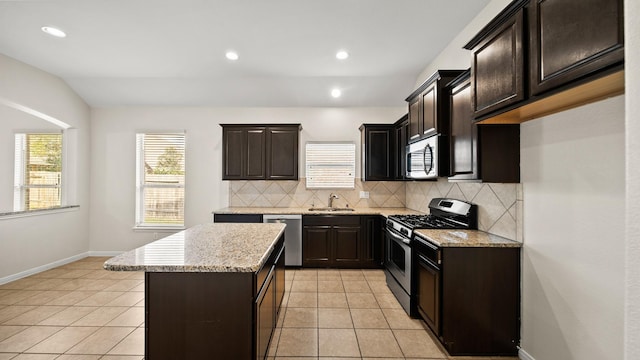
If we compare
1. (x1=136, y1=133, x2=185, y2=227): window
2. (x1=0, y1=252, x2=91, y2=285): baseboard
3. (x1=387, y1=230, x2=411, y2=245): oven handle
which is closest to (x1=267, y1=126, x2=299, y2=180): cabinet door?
(x1=136, y1=133, x2=185, y2=227): window

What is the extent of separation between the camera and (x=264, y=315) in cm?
191

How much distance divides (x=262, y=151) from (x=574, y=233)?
3.89 metres

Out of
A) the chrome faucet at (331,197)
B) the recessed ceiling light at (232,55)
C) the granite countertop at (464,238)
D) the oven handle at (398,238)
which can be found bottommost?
the oven handle at (398,238)

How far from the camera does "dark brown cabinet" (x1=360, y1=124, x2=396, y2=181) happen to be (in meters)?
4.52

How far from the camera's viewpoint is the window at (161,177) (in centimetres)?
501

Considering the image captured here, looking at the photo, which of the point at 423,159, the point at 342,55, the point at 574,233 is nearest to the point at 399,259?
the point at 423,159

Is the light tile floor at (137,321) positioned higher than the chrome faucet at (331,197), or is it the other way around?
the chrome faucet at (331,197)

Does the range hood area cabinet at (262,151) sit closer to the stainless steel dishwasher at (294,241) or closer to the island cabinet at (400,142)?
the stainless steel dishwasher at (294,241)

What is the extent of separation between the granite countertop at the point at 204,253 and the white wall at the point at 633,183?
142cm

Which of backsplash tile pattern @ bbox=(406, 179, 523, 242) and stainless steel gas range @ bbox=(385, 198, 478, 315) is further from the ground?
backsplash tile pattern @ bbox=(406, 179, 523, 242)

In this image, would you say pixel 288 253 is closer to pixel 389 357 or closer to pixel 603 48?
pixel 389 357

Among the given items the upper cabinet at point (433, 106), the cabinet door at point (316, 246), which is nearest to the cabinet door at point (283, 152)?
the cabinet door at point (316, 246)

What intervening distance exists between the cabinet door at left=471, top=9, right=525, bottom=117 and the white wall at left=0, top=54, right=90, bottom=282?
5638 millimetres

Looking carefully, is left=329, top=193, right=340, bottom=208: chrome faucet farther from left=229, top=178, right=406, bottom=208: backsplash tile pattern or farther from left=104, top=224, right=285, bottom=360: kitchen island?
left=104, top=224, right=285, bottom=360: kitchen island
